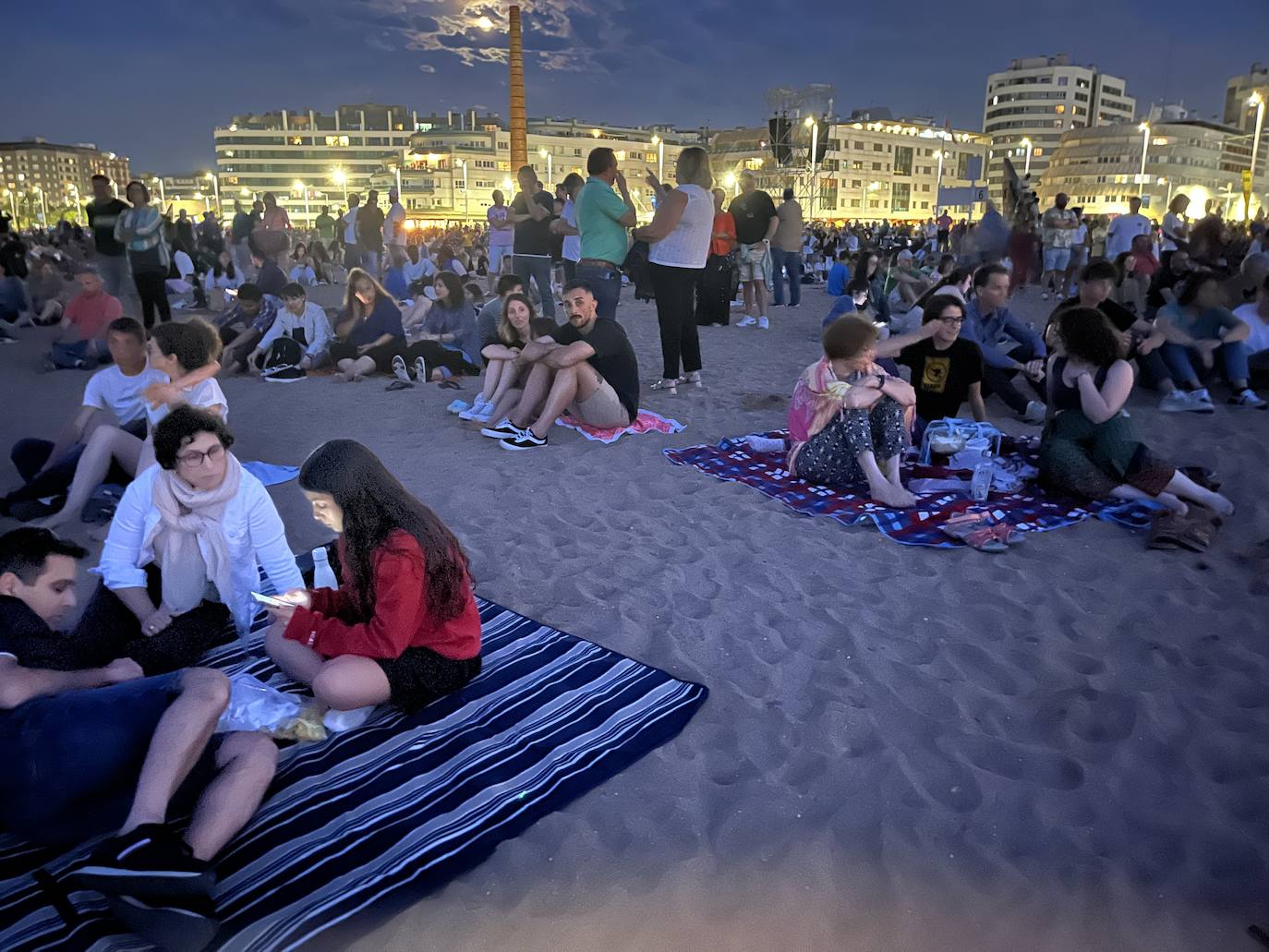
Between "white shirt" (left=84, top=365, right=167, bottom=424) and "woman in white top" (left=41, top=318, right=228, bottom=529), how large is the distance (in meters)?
0.17

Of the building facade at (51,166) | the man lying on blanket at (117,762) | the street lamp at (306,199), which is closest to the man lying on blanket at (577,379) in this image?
the man lying on blanket at (117,762)

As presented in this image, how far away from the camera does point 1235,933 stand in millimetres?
1914

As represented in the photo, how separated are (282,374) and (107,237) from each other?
3041mm

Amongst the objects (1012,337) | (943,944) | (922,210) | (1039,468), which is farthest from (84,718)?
(922,210)

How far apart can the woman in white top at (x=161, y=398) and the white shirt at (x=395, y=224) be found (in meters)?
10.2

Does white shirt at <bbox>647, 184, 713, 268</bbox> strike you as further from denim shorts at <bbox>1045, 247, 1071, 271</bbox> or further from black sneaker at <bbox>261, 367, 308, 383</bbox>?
denim shorts at <bbox>1045, 247, 1071, 271</bbox>

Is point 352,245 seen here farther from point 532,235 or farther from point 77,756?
point 77,756

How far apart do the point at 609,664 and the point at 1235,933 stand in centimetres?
192

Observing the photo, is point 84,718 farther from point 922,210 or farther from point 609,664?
point 922,210

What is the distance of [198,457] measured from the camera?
2.82 meters

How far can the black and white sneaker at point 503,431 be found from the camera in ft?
18.9

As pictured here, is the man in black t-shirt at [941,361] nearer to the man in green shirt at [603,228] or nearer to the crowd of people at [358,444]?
the crowd of people at [358,444]

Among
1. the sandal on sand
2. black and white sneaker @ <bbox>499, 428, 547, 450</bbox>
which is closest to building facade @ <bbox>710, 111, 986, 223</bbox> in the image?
black and white sneaker @ <bbox>499, 428, 547, 450</bbox>

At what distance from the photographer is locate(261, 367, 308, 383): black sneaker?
26.2 feet
